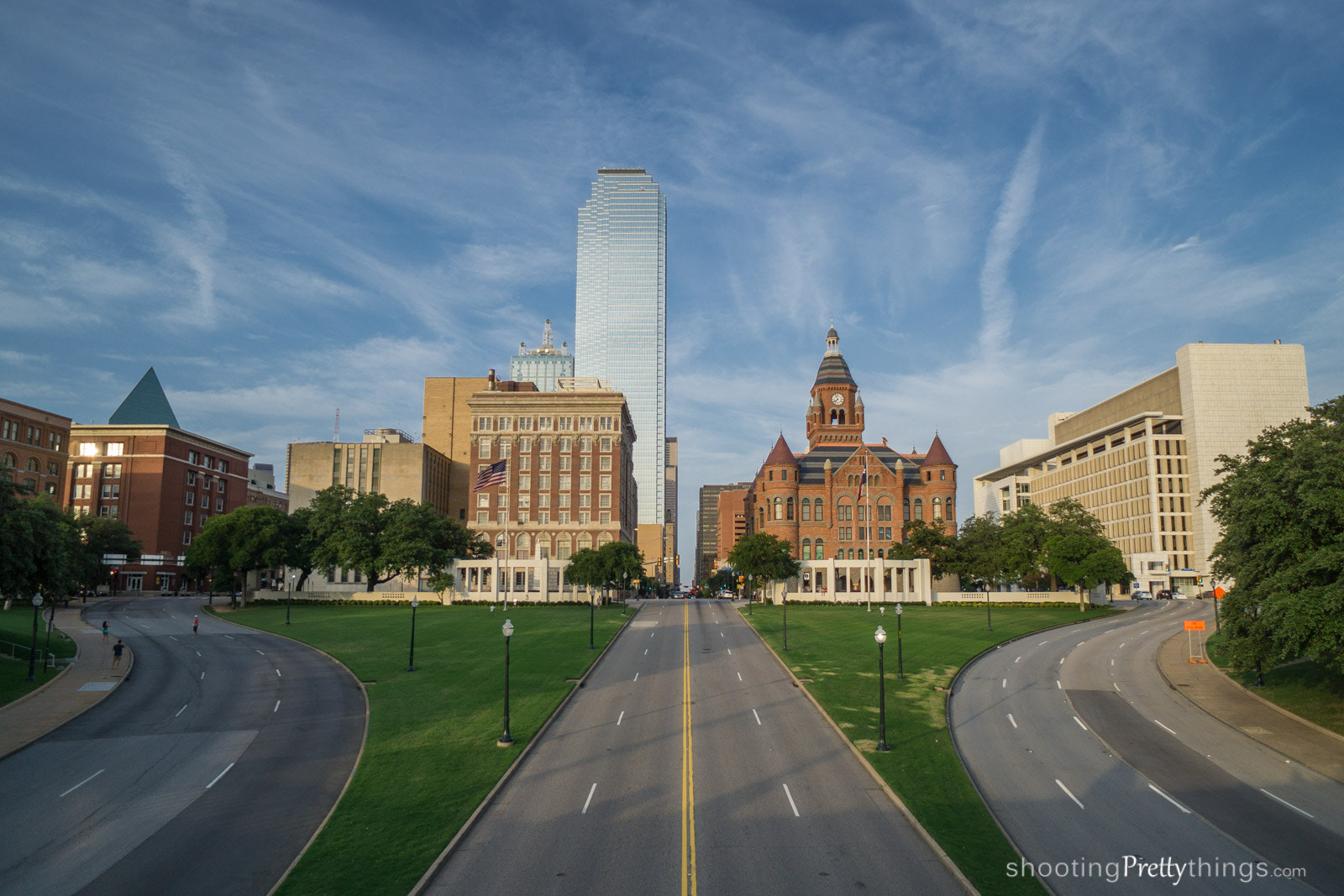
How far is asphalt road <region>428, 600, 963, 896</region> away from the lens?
1794 centimetres

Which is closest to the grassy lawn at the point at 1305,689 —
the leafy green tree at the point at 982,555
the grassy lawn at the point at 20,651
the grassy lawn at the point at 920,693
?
the grassy lawn at the point at 920,693

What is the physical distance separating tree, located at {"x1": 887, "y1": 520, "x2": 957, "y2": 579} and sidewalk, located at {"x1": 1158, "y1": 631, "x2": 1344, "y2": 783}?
159 ft

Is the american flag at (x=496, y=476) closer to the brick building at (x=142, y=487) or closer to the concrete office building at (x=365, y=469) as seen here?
the brick building at (x=142, y=487)

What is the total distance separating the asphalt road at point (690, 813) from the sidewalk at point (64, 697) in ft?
64.5

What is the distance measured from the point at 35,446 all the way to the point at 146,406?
6611 centimetres

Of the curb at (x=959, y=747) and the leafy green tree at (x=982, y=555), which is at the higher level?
the leafy green tree at (x=982, y=555)

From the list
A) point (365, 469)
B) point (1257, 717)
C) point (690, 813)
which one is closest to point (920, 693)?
point (1257, 717)

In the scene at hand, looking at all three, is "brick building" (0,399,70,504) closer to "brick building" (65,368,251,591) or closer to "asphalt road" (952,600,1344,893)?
"brick building" (65,368,251,591)

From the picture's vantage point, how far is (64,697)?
3559cm

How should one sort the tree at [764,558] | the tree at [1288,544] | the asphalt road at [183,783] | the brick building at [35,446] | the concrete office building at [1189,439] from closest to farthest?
the asphalt road at [183,783] < the tree at [1288,544] < the tree at [764,558] < the brick building at [35,446] < the concrete office building at [1189,439]

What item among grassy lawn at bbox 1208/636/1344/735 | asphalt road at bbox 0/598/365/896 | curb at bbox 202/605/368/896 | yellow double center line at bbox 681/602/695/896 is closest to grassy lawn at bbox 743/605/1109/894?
yellow double center line at bbox 681/602/695/896

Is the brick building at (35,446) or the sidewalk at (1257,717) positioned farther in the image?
the brick building at (35,446)

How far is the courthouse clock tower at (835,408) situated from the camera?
139 metres

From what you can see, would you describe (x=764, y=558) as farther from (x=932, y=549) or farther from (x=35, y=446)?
(x=35, y=446)
